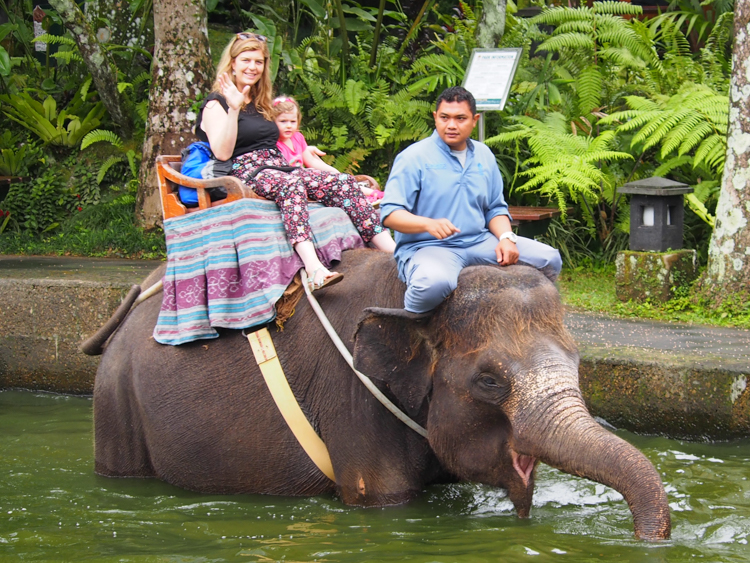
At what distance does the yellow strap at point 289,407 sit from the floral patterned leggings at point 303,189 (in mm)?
599

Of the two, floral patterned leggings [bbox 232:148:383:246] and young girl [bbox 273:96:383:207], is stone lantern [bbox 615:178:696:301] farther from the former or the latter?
floral patterned leggings [bbox 232:148:383:246]

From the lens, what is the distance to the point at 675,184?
23.5 feet

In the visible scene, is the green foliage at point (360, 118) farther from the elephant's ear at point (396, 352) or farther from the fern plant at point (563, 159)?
the elephant's ear at point (396, 352)

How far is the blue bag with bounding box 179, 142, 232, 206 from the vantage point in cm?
445

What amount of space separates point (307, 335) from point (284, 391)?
0.88 feet

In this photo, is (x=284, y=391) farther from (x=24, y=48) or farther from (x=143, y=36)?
(x=24, y=48)

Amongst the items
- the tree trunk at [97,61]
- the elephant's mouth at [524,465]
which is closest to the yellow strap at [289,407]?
the elephant's mouth at [524,465]

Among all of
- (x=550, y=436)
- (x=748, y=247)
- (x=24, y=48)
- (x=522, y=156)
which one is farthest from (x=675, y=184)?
(x=24, y=48)

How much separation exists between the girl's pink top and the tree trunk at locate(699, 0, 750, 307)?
3.27 m

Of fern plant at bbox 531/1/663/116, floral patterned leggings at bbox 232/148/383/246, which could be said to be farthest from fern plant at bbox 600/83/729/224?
floral patterned leggings at bbox 232/148/383/246

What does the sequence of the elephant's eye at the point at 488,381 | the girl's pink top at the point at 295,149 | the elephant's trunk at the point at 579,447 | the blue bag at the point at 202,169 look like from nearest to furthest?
the elephant's trunk at the point at 579,447 < the elephant's eye at the point at 488,381 < the blue bag at the point at 202,169 < the girl's pink top at the point at 295,149

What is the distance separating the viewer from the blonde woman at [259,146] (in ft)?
14.0

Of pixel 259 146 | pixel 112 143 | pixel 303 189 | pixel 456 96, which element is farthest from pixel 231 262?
pixel 112 143

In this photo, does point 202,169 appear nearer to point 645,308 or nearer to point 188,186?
point 188,186
